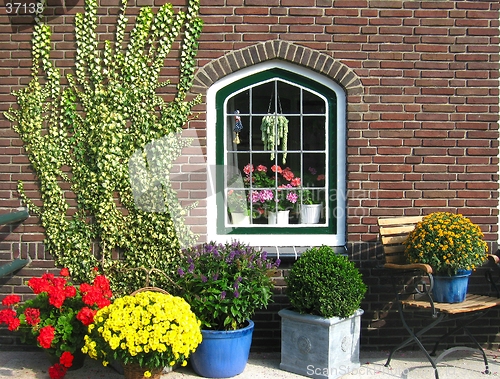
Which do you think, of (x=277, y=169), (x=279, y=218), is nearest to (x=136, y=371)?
(x=279, y=218)

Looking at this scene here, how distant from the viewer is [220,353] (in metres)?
4.88

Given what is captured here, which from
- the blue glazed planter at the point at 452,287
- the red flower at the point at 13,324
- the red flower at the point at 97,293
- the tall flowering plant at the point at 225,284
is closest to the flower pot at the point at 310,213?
the tall flowering plant at the point at 225,284

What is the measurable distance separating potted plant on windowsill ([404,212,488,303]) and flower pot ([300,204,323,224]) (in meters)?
1.00

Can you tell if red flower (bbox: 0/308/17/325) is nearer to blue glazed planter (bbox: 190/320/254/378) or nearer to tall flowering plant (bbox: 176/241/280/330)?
tall flowering plant (bbox: 176/241/280/330)

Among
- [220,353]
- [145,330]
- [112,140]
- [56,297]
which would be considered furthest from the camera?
[112,140]

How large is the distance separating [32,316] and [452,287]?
11.3 ft

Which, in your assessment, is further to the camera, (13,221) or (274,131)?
(274,131)

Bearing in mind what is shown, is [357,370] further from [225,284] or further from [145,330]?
[145,330]

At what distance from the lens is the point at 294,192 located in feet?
19.1

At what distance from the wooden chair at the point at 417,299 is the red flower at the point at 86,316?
2487 millimetres

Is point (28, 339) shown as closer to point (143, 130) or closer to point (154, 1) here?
point (143, 130)

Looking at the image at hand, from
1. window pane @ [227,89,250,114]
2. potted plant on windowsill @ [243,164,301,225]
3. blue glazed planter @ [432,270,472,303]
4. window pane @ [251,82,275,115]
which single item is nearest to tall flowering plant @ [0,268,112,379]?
potted plant on windowsill @ [243,164,301,225]

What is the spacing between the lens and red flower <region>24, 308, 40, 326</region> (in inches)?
189

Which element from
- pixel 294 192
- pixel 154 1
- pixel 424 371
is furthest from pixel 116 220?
pixel 424 371
